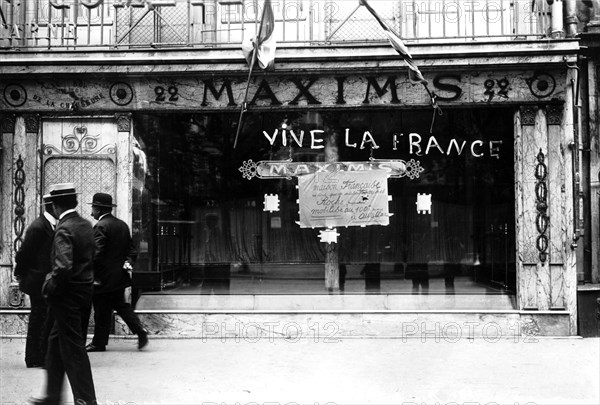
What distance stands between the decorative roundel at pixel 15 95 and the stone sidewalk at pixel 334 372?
367cm

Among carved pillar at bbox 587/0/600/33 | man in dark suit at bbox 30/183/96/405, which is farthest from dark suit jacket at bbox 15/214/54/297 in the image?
carved pillar at bbox 587/0/600/33

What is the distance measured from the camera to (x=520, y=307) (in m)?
9.55

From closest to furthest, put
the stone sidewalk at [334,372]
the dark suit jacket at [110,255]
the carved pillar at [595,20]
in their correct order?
1. the stone sidewalk at [334,372]
2. the dark suit jacket at [110,255]
3. the carved pillar at [595,20]

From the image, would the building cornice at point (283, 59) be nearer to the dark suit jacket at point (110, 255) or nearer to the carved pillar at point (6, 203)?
the carved pillar at point (6, 203)

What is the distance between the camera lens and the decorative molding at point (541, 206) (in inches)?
374

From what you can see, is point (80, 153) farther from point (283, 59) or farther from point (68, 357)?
point (68, 357)

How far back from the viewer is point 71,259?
18.7ft

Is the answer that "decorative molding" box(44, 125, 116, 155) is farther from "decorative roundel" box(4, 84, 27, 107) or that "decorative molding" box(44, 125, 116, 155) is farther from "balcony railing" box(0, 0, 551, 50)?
"balcony railing" box(0, 0, 551, 50)

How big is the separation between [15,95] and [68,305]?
214 inches

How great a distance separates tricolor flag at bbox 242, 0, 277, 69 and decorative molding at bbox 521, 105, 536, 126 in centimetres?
391

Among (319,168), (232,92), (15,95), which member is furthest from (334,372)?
(15,95)

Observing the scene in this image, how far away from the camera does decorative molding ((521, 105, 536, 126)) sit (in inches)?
379

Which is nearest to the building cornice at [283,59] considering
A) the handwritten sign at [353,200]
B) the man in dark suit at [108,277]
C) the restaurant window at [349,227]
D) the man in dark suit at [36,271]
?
the restaurant window at [349,227]

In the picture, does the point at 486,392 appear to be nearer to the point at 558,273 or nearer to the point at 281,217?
the point at 558,273
